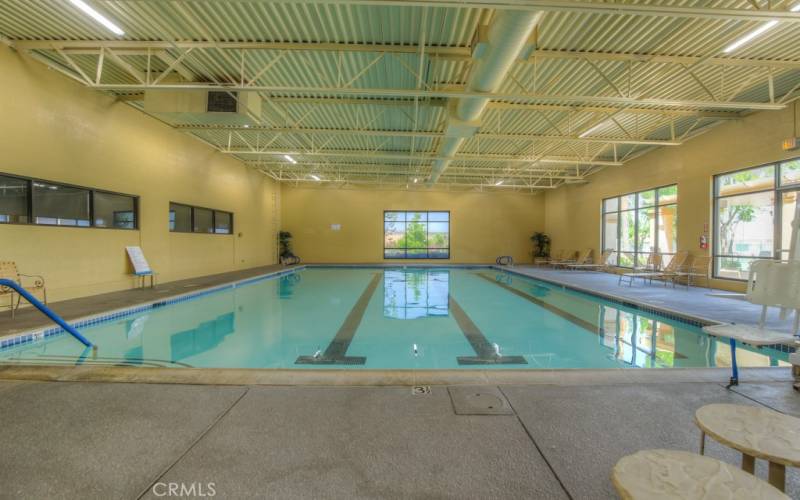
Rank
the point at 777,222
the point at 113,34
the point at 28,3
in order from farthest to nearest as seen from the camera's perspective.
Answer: the point at 777,222
the point at 113,34
the point at 28,3

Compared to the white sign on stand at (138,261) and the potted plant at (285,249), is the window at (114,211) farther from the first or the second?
the potted plant at (285,249)

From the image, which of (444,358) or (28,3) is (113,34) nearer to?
(28,3)

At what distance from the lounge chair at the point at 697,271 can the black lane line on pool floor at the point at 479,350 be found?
594 cm

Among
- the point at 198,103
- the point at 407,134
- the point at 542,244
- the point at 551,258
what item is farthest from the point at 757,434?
the point at 542,244

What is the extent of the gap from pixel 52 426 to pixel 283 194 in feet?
46.7

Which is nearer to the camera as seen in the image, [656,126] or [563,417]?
[563,417]

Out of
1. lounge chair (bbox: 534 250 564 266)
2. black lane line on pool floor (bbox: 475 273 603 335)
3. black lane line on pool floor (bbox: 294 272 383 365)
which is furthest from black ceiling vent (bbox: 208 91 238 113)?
lounge chair (bbox: 534 250 564 266)

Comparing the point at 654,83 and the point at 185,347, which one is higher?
the point at 654,83

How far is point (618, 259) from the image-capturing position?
38.1 feet

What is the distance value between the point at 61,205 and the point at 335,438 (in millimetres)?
6831

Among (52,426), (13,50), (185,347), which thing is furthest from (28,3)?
(52,426)

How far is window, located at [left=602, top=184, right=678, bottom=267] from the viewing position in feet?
30.7

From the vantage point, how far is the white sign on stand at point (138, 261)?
22.9 ft

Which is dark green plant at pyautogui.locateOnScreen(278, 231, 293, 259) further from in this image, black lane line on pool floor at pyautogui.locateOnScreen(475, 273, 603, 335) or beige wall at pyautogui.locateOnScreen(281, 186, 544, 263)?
black lane line on pool floor at pyautogui.locateOnScreen(475, 273, 603, 335)
